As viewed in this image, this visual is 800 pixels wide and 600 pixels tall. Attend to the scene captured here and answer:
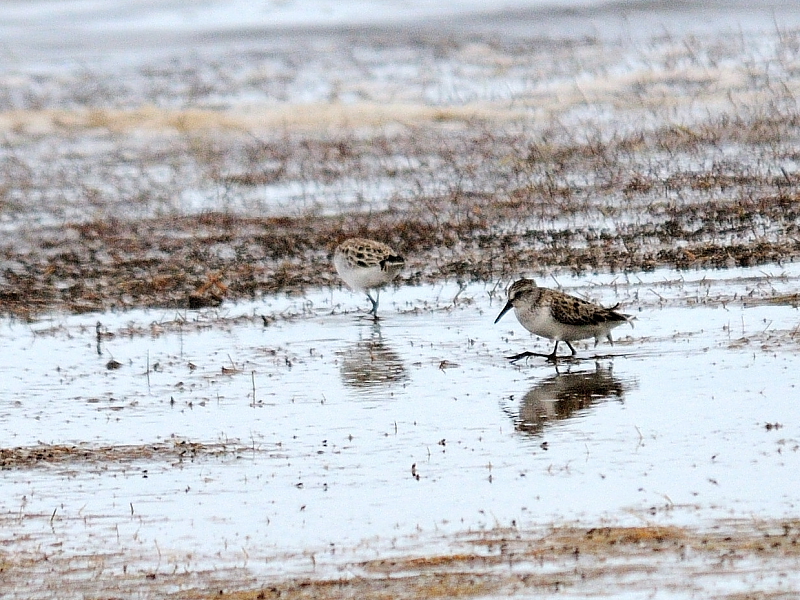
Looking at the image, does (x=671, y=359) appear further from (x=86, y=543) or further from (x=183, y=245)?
(x=183, y=245)

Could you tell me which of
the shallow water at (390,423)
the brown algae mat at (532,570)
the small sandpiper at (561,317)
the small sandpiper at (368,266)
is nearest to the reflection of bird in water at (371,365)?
the shallow water at (390,423)

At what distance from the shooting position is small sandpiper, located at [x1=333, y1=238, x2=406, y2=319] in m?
14.7

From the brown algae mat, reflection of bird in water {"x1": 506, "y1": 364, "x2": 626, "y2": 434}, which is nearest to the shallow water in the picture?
reflection of bird in water {"x1": 506, "y1": 364, "x2": 626, "y2": 434}

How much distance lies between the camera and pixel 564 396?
10352mm

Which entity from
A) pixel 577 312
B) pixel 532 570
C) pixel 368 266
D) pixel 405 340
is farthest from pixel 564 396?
pixel 368 266

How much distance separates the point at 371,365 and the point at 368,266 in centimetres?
289

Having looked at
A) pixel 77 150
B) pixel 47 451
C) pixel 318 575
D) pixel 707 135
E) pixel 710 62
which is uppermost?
pixel 710 62

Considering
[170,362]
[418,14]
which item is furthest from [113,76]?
[170,362]

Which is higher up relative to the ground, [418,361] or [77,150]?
[77,150]

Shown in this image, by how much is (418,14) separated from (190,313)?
3209cm

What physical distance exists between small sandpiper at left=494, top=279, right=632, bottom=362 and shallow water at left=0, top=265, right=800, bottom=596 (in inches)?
9.2

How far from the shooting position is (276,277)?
55.2ft

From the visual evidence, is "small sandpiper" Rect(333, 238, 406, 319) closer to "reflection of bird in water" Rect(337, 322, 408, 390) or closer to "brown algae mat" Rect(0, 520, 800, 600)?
"reflection of bird in water" Rect(337, 322, 408, 390)

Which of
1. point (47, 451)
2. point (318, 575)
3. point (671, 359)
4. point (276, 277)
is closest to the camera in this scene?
point (318, 575)
